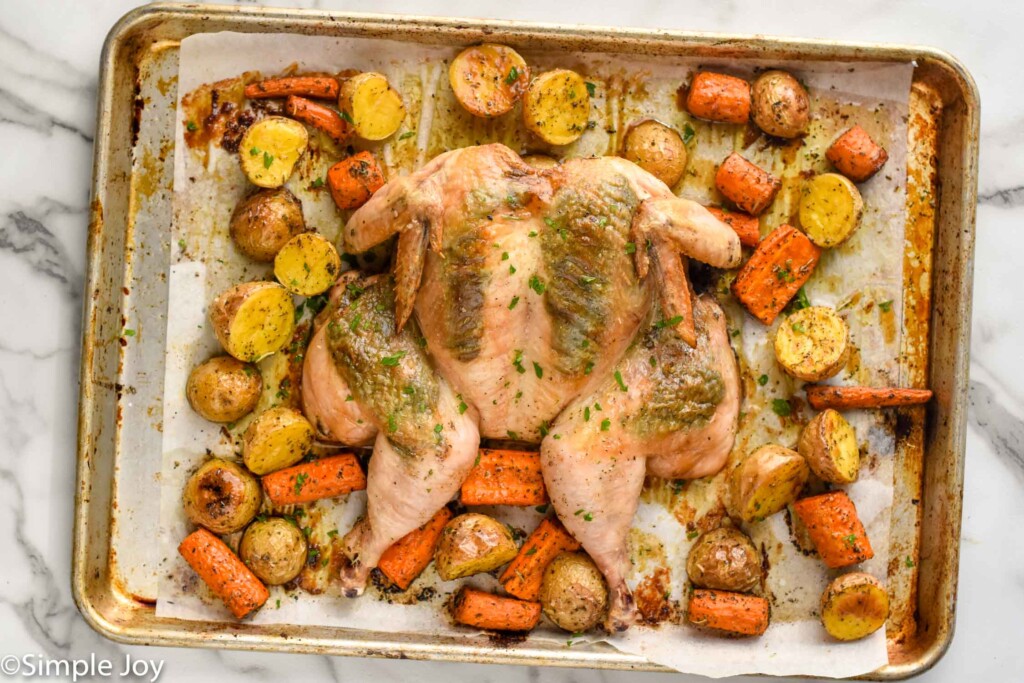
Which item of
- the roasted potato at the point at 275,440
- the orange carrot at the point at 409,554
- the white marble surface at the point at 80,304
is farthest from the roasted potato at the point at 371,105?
the orange carrot at the point at 409,554

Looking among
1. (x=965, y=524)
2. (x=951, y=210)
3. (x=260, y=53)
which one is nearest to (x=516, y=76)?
(x=260, y=53)

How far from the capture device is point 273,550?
3326mm

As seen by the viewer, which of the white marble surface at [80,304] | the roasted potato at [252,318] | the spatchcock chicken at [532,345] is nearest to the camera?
the spatchcock chicken at [532,345]

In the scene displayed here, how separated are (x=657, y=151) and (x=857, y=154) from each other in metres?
0.68

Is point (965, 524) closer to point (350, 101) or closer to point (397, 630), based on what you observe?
point (397, 630)

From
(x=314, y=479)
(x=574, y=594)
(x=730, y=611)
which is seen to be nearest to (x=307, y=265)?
(x=314, y=479)

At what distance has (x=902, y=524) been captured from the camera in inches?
137

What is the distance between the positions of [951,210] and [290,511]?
2506 mm

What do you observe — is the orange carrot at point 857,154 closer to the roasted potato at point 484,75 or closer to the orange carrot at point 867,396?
the orange carrot at point 867,396

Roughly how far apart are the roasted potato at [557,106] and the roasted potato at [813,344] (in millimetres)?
992

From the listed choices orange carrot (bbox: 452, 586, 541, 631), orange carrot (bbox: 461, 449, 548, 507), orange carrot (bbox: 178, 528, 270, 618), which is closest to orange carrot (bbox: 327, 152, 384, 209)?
orange carrot (bbox: 461, 449, 548, 507)

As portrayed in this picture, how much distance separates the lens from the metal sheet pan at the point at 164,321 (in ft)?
10.8

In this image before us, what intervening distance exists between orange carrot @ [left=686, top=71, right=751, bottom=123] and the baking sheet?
0.27 feet

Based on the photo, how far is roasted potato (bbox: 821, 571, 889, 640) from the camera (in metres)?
3.32
